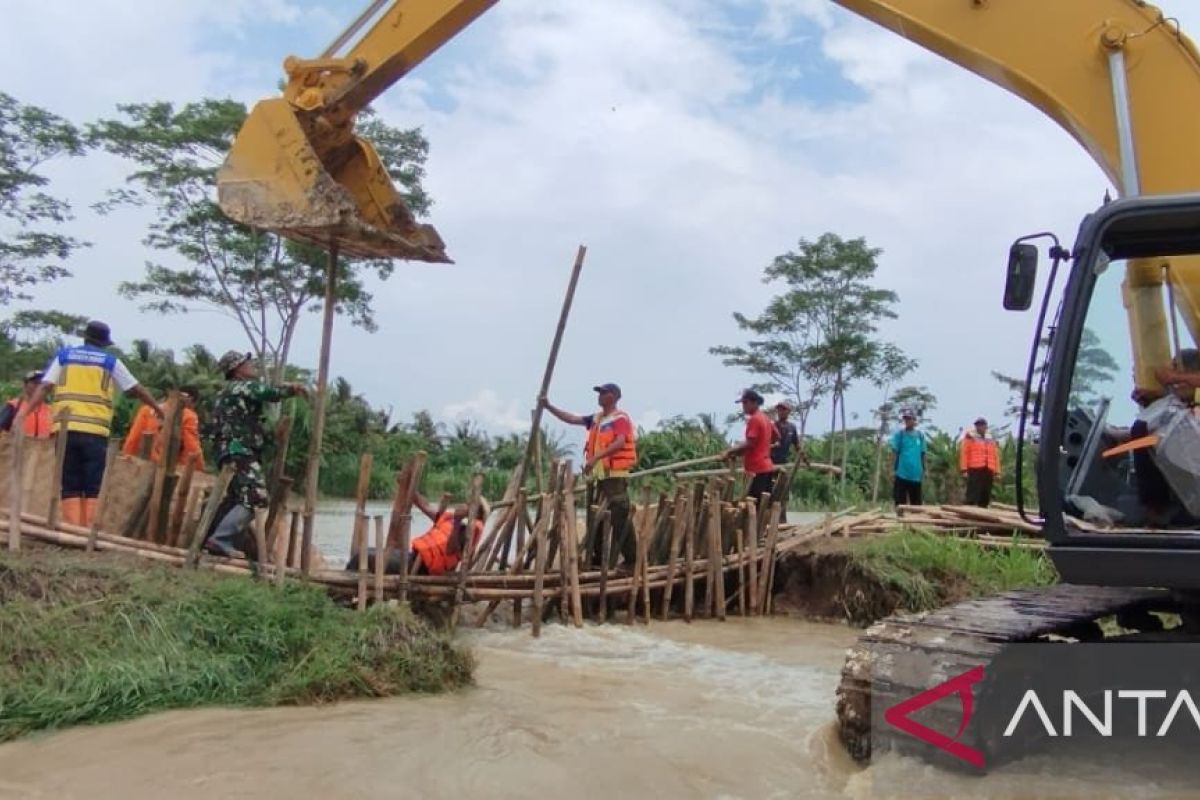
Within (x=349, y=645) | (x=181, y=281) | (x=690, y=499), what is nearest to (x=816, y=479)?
(x=181, y=281)

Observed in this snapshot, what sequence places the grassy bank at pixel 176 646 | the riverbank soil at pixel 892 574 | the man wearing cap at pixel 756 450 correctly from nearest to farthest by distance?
the grassy bank at pixel 176 646 → the riverbank soil at pixel 892 574 → the man wearing cap at pixel 756 450

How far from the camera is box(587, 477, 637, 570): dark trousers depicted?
8367 millimetres

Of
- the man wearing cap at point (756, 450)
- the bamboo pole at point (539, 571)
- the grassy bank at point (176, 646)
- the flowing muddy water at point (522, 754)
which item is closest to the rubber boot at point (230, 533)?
the grassy bank at point (176, 646)

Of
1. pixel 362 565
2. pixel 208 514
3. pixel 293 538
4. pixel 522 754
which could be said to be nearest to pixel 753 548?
pixel 362 565

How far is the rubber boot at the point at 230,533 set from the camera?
20.7ft

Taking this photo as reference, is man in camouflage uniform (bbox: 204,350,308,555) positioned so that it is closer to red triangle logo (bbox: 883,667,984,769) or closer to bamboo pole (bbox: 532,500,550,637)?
bamboo pole (bbox: 532,500,550,637)

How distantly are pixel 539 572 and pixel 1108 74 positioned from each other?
458 centimetres

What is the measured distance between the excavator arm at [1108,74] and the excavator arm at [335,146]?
2.63 metres

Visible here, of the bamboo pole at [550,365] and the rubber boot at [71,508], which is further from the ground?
the bamboo pole at [550,365]

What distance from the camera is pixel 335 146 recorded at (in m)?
6.48

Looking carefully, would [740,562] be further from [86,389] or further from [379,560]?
[86,389]

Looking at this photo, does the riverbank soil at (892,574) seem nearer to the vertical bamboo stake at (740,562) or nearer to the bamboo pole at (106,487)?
the vertical bamboo stake at (740,562)

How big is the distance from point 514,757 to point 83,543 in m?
2.80

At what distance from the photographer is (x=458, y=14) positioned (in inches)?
238
